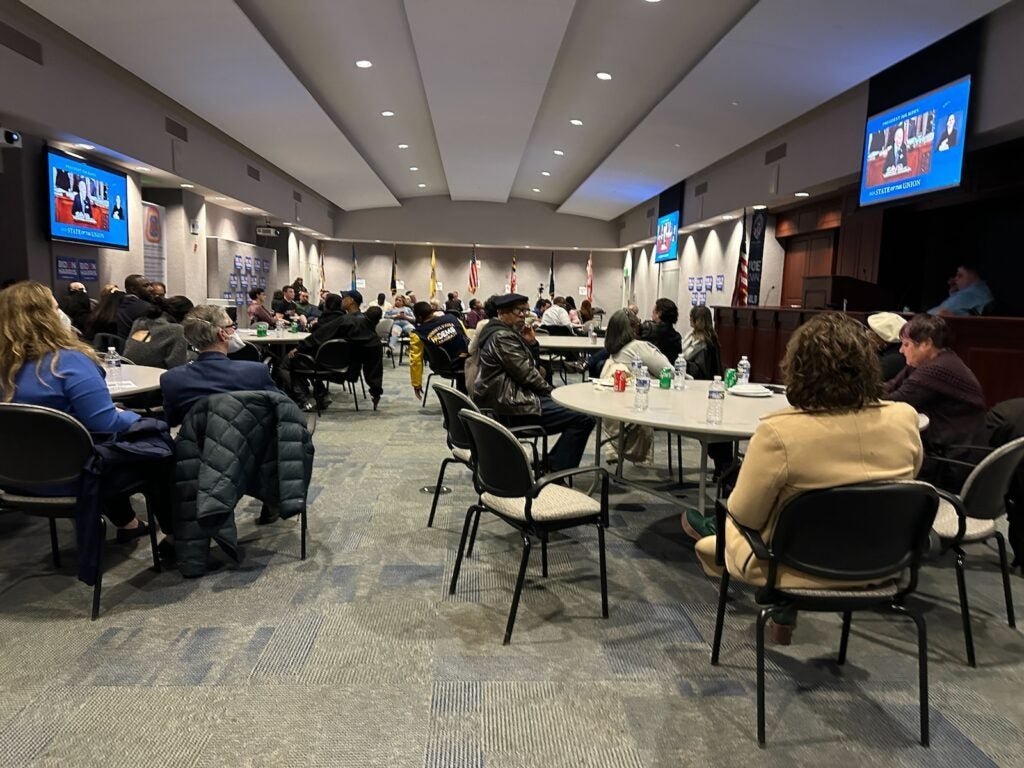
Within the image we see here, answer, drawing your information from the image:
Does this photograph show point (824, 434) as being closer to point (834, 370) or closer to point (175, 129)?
point (834, 370)

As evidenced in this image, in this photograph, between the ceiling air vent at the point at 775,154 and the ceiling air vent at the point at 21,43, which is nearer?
the ceiling air vent at the point at 21,43

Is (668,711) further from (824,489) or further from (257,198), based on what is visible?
(257,198)

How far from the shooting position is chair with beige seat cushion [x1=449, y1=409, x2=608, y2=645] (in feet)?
7.79

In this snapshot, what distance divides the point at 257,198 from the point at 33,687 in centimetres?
1176

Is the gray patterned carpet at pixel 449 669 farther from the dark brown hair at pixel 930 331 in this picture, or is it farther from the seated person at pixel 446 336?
the seated person at pixel 446 336

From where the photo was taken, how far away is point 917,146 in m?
6.36

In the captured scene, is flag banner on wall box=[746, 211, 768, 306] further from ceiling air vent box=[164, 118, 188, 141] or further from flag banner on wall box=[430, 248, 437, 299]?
flag banner on wall box=[430, 248, 437, 299]

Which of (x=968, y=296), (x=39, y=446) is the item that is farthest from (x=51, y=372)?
(x=968, y=296)

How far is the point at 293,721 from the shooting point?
1983mm

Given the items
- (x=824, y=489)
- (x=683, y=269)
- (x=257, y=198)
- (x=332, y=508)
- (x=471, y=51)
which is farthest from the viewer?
(x=683, y=269)

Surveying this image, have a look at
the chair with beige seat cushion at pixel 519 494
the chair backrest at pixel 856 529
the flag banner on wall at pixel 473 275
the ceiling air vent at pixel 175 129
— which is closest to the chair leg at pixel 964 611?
the chair backrest at pixel 856 529

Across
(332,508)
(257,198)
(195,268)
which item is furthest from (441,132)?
(332,508)

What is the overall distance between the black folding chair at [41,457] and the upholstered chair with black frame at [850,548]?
2.37 m

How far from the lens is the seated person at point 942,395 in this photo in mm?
3252
